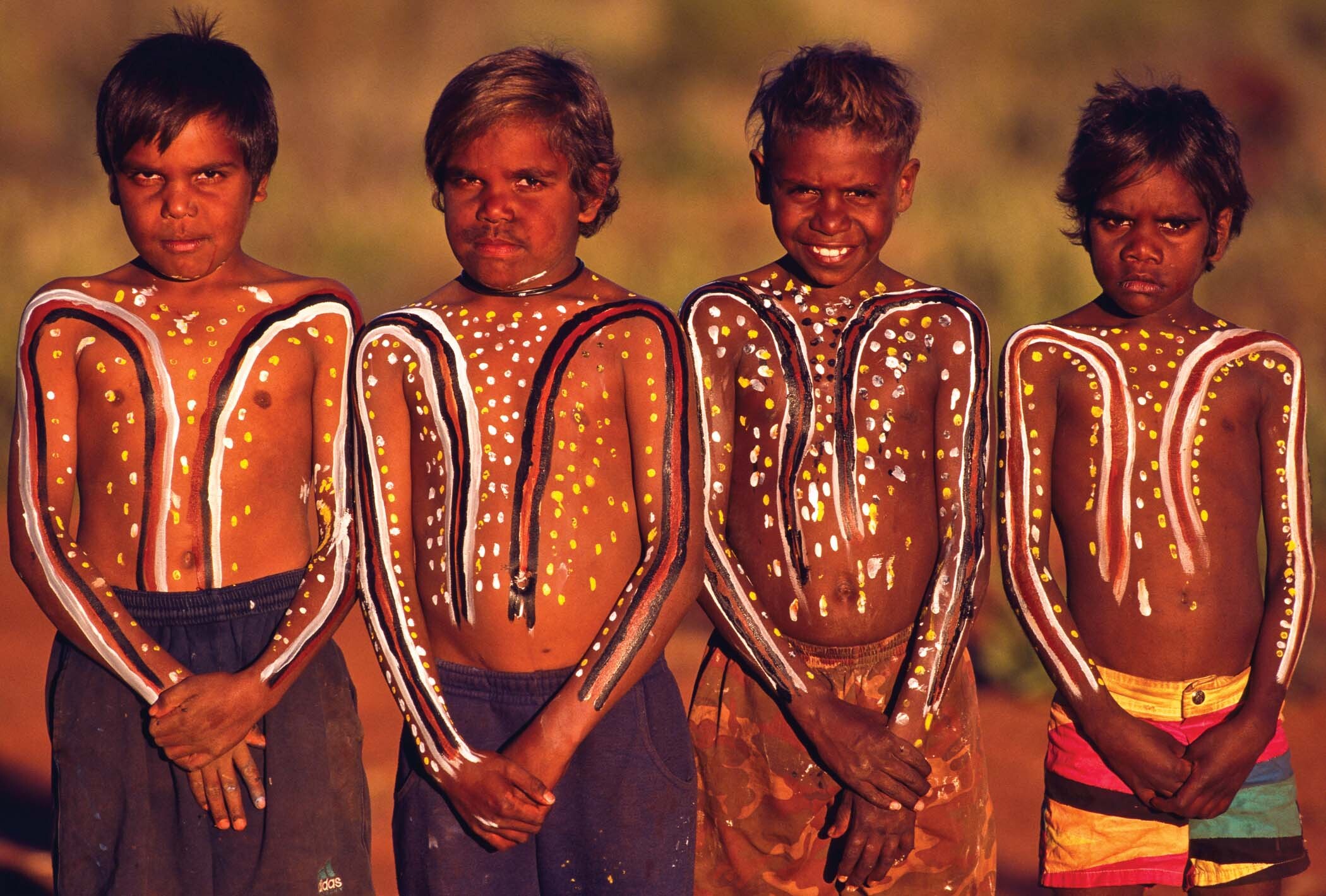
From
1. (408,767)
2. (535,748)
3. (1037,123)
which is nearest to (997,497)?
(535,748)

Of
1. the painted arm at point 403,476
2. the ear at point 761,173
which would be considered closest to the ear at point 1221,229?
the ear at point 761,173

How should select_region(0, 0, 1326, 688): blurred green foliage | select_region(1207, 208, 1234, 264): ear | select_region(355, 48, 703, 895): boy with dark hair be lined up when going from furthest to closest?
select_region(0, 0, 1326, 688): blurred green foliage, select_region(1207, 208, 1234, 264): ear, select_region(355, 48, 703, 895): boy with dark hair

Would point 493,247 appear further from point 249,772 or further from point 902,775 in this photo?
point 902,775

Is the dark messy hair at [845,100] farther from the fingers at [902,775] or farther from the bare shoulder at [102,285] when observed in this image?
the bare shoulder at [102,285]

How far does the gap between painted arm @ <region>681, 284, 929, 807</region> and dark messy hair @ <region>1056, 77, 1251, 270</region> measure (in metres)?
0.82

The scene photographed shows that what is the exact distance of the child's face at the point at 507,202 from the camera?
3.22 metres

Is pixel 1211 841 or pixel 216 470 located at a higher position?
pixel 216 470

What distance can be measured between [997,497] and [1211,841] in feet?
3.01

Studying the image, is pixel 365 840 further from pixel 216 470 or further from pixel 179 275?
pixel 179 275

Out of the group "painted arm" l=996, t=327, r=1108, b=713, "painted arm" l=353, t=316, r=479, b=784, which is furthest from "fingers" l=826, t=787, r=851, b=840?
"painted arm" l=353, t=316, r=479, b=784

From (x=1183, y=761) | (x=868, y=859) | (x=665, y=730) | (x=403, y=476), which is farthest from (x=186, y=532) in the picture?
(x=1183, y=761)

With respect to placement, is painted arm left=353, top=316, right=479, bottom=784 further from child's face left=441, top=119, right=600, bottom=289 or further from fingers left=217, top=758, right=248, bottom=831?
fingers left=217, top=758, right=248, bottom=831

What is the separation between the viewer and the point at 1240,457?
351cm

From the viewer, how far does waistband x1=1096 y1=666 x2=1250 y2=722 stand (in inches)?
136
